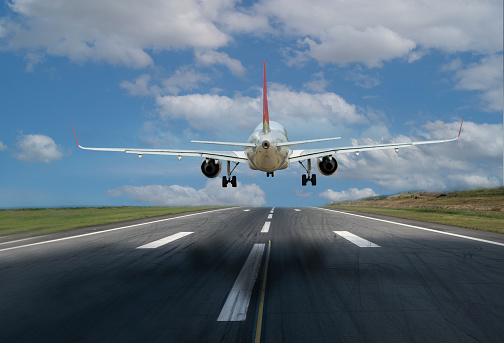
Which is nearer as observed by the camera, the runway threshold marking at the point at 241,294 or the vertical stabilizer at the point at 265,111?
the runway threshold marking at the point at 241,294

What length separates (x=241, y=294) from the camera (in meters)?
6.18

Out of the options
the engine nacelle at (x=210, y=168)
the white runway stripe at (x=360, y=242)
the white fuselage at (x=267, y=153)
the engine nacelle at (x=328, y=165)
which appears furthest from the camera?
the engine nacelle at (x=210, y=168)

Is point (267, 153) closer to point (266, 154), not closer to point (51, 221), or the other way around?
point (266, 154)

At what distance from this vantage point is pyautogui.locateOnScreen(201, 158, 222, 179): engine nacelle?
99.3ft

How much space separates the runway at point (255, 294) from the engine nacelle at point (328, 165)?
18.3 meters

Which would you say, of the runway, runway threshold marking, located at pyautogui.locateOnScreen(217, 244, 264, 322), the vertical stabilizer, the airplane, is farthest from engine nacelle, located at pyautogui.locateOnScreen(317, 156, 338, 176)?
runway threshold marking, located at pyautogui.locateOnScreen(217, 244, 264, 322)

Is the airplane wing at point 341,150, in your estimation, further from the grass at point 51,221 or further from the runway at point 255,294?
the runway at point 255,294

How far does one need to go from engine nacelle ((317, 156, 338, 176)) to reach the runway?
1833 centimetres

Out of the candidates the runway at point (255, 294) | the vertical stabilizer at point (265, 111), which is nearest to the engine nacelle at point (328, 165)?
the vertical stabilizer at point (265, 111)

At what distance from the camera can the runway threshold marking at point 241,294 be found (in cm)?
511

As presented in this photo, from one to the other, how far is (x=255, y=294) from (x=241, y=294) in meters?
0.24

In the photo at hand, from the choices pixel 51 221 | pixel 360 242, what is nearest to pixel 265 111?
pixel 360 242

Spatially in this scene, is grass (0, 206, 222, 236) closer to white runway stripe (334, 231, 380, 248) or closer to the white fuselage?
the white fuselage

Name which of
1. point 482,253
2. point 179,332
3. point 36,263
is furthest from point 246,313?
point 482,253
